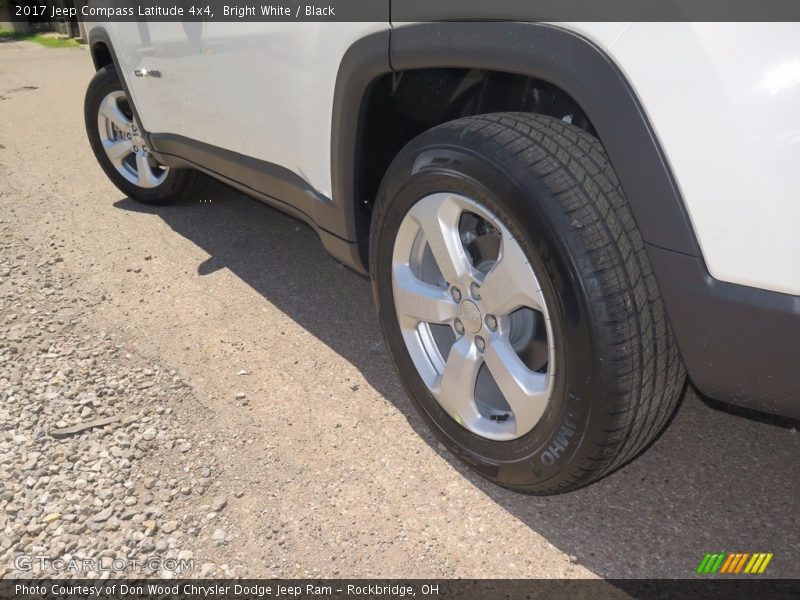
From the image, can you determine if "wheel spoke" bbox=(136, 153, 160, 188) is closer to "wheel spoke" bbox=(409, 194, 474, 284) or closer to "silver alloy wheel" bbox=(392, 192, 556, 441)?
"silver alloy wheel" bbox=(392, 192, 556, 441)

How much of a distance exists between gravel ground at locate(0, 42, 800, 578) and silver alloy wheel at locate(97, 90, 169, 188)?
3.27ft

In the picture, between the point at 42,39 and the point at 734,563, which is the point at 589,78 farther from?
the point at 42,39

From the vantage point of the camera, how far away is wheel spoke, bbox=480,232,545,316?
1.77 meters

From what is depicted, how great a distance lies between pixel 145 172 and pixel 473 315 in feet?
9.95

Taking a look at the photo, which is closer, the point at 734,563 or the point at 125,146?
the point at 734,563

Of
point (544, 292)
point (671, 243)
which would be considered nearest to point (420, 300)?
point (544, 292)

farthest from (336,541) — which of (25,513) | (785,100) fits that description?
(785,100)

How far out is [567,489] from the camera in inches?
75.6

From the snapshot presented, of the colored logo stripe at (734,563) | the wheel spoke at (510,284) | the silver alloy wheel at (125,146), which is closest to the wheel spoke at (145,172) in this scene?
the silver alloy wheel at (125,146)

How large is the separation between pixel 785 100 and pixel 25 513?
2223 mm

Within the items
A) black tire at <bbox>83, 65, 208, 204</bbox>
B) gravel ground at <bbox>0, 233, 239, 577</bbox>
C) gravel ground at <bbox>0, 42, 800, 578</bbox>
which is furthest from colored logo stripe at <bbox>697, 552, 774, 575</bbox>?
black tire at <bbox>83, 65, 208, 204</bbox>

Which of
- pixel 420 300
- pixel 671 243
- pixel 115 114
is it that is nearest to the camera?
pixel 671 243

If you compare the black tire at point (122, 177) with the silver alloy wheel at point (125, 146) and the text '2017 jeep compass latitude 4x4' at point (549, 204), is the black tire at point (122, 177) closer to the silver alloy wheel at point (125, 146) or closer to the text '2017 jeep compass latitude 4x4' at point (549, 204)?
the silver alloy wheel at point (125, 146)

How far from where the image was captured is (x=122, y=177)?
451 centimetres
